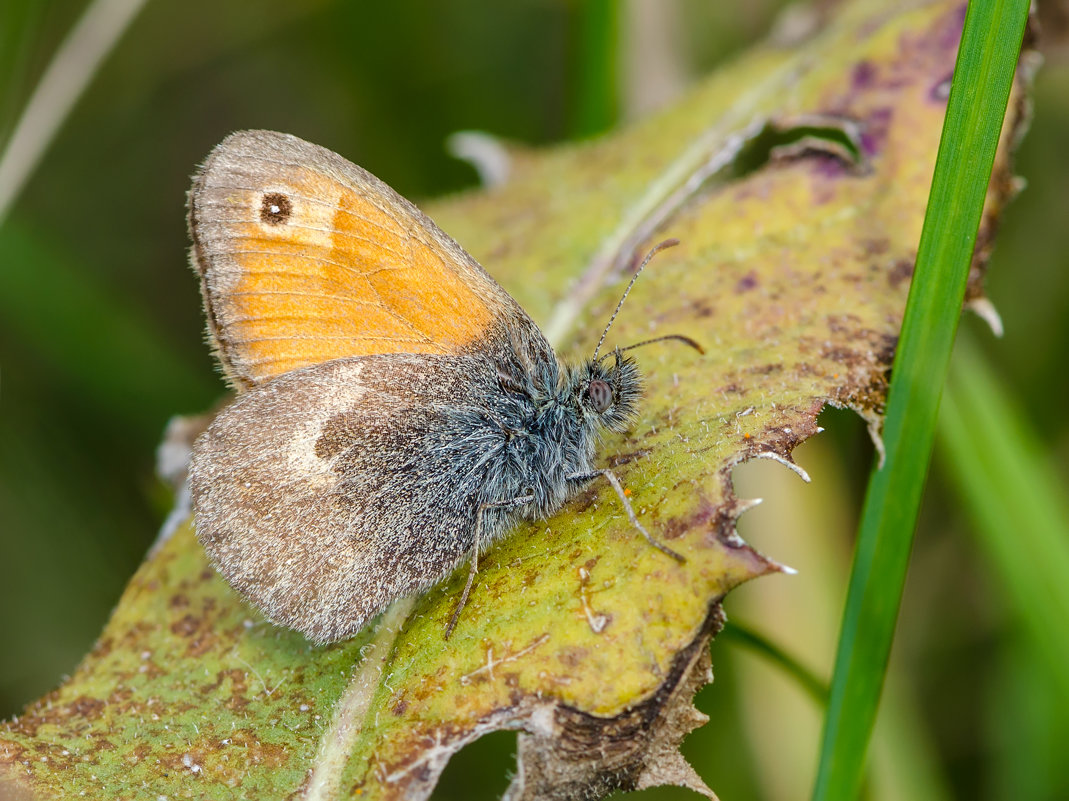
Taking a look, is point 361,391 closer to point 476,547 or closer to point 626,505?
point 476,547

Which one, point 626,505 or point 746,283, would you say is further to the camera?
point 746,283

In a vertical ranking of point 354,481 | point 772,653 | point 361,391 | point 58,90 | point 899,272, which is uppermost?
point 58,90

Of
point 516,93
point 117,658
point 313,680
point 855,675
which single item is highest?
point 117,658

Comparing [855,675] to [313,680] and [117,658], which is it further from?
[117,658]

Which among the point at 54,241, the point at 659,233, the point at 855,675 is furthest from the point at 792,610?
the point at 54,241

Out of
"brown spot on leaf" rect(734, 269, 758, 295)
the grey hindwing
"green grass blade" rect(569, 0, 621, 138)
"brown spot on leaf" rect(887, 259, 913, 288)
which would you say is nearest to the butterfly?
the grey hindwing

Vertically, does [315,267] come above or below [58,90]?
below

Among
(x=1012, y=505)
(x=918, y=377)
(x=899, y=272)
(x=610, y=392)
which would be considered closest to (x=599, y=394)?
(x=610, y=392)
